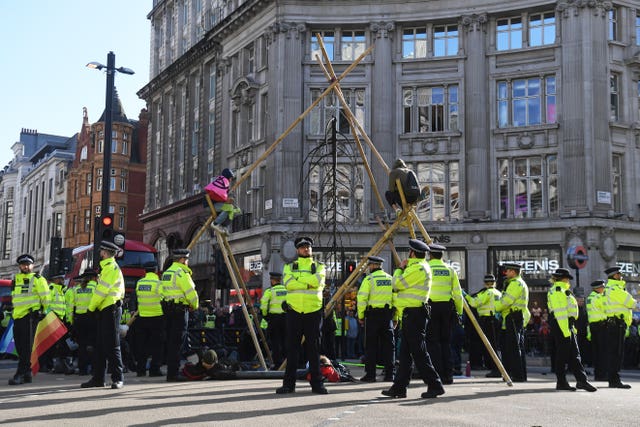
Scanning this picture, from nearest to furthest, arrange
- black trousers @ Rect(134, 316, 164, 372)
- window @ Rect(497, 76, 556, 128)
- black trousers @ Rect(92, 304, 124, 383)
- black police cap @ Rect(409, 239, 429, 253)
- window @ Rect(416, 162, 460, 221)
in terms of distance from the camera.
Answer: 1. black police cap @ Rect(409, 239, 429, 253)
2. black trousers @ Rect(92, 304, 124, 383)
3. black trousers @ Rect(134, 316, 164, 372)
4. window @ Rect(497, 76, 556, 128)
5. window @ Rect(416, 162, 460, 221)

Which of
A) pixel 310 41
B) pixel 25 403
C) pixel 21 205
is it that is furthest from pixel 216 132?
pixel 21 205

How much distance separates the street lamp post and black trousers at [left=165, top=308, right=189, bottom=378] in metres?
6.13

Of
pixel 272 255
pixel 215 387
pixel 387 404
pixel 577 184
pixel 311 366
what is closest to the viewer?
pixel 387 404

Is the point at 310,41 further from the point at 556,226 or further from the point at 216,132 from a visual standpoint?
the point at 556,226

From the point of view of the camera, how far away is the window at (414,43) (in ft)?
122

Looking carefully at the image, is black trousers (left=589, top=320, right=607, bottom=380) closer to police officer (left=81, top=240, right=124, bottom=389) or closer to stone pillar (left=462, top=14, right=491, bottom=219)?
police officer (left=81, top=240, right=124, bottom=389)

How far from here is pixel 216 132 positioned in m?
44.8

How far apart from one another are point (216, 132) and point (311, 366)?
34.9m

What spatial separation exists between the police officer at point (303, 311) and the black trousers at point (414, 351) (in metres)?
1.08

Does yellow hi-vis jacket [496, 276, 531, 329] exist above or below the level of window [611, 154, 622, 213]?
below

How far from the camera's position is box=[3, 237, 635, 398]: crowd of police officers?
10727mm

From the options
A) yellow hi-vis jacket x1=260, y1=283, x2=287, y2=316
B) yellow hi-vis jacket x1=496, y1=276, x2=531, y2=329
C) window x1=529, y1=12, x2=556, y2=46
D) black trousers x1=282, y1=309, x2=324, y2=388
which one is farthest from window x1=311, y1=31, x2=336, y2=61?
black trousers x1=282, y1=309, x2=324, y2=388

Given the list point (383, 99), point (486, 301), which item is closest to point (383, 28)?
point (383, 99)

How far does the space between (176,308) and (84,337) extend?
3.02 meters
